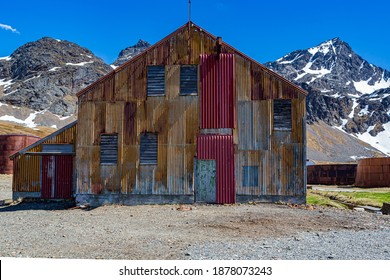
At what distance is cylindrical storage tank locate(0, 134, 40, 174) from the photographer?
4762cm

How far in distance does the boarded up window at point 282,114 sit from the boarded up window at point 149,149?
615cm

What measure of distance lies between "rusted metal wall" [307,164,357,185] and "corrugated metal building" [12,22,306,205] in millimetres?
38823

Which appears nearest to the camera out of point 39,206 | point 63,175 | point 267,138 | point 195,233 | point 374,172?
point 195,233

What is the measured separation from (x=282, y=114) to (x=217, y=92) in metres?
3.45

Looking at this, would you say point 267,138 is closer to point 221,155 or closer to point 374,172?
point 221,155

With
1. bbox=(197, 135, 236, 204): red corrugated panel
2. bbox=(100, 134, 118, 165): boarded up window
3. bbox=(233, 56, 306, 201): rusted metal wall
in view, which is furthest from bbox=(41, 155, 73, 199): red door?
bbox=(233, 56, 306, 201): rusted metal wall

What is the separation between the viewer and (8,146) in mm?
47656

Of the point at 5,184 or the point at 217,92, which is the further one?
the point at 5,184

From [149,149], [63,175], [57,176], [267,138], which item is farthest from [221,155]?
[57,176]

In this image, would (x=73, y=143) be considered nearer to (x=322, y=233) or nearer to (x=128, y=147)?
(x=128, y=147)

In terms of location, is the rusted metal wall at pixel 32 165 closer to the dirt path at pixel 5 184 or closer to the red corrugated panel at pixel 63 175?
the red corrugated panel at pixel 63 175

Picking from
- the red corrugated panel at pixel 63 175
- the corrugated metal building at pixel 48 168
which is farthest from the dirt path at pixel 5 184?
the red corrugated panel at pixel 63 175

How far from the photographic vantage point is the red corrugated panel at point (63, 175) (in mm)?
24750

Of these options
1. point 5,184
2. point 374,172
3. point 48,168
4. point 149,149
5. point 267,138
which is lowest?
point 5,184
